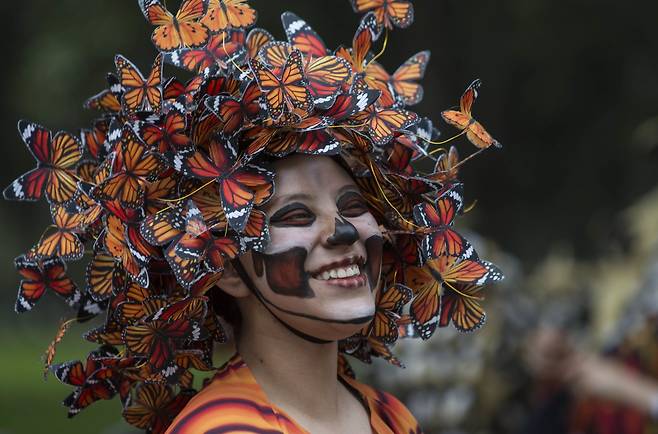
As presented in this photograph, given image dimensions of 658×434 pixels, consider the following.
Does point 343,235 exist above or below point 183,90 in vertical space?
below

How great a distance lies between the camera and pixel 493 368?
7.33 meters

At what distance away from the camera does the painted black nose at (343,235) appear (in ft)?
9.71

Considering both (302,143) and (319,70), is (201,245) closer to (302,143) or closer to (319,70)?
(302,143)

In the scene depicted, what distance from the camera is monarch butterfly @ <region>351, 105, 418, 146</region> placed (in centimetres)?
304

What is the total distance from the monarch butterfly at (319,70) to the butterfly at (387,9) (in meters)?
0.33

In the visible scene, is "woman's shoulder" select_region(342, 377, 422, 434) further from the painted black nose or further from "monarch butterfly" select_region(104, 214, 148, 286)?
"monarch butterfly" select_region(104, 214, 148, 286)

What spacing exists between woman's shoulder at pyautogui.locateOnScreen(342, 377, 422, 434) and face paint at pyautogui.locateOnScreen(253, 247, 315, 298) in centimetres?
49

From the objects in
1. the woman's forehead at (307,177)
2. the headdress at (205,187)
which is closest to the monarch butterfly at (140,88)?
the headdress at (205,187)

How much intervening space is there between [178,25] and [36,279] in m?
0.81

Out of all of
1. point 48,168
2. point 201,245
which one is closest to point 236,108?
point 201,245

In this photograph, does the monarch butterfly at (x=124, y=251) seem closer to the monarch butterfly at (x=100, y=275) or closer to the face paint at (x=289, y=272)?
the monarch butterfly at (x=100, y=275)

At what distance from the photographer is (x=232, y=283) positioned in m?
3.08

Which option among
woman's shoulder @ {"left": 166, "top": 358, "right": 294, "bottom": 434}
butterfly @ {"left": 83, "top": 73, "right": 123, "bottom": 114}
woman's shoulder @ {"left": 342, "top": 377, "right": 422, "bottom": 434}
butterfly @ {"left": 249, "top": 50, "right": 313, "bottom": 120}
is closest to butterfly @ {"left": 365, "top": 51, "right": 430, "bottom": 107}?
butterfly @ {"left": 249, "top": 50, "right": 313, "bottom": 120}

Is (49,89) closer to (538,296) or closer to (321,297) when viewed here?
(538,296)
